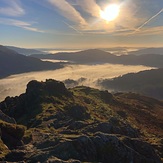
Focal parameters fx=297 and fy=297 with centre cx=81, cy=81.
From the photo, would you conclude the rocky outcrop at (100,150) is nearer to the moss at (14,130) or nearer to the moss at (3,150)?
the moss at (3,150)

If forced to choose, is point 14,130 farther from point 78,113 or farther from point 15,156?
point 78,113

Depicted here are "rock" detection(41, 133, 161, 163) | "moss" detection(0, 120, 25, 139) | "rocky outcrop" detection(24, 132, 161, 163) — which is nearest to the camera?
"rocky outcrop" detection(24, 132, 161, 163)

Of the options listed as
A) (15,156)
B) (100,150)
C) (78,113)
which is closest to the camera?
(15,156)

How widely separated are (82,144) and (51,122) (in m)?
36.1

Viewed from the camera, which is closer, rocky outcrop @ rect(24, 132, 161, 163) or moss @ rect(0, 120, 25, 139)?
rocky outcrop @ rect(24, 132, 161, 163)

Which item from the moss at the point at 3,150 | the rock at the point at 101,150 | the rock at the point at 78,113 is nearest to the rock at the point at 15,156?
the moss at the point at 3,150

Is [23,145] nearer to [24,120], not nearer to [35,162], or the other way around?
[35,162]

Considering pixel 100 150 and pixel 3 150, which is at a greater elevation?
pixel 3 150

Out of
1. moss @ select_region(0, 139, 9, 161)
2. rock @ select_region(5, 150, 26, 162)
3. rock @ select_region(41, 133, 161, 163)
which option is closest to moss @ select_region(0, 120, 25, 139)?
moss @ select_region(0, 139, 9, 161)

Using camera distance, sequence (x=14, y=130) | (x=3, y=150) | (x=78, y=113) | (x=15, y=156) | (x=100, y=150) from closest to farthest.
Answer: (x=15, y=156) < (x=3, y=150) < (x=100, y=150) < (x=14, y=130) < (x=78, y=113)

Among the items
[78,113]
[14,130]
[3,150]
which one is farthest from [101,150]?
[78,113]

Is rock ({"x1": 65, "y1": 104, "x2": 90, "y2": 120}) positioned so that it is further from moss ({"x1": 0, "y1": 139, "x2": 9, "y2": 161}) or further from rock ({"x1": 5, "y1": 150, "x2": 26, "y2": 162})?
rock ({"x1": 5, "y1": 150, "x2": 26, "y2": 162})

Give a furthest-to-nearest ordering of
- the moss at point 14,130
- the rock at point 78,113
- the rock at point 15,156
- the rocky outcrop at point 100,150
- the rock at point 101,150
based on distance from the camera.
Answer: the rock at point 78,113 → the moss at point 14,130 → the rock at point 101,150 → the rocky outcrop at point 100,150 → the rock at point 15,156

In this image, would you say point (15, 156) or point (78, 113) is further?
point (78, 113)
